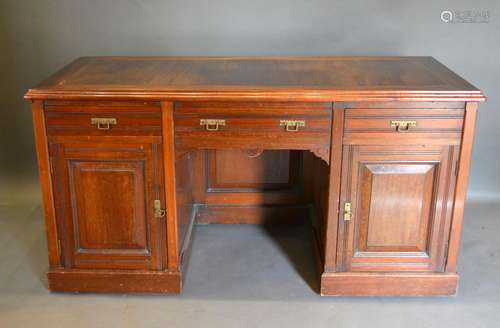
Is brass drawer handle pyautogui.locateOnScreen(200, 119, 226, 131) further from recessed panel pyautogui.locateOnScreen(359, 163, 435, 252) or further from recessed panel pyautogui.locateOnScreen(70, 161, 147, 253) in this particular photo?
recessed panel pyautogui.locateOnScreen(359, 163, 435, 252)

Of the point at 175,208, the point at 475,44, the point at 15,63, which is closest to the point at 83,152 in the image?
the point at 175,208

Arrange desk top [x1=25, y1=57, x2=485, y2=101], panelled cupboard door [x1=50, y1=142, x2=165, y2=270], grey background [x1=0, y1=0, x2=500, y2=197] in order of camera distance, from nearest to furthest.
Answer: desk top [x1=25, y1=57, x2=485, y2=101], panelled cupboard door [x1=50, y1=142, x2=165, y2=270], grey background [x1=0, y1=0, x2=500, y2=197]

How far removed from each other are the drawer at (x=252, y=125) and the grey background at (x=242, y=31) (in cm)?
87

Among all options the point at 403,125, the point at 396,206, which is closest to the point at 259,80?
the point at 403,125

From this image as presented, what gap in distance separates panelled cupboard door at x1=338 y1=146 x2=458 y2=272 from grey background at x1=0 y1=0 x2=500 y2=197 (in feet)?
3.00

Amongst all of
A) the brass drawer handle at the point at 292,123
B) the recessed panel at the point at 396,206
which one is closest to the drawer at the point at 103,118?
the brass drawer handle at the point at 292,123

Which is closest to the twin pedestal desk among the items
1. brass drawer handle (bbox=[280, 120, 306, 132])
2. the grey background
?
brass drawer handle (bbox=[280, 120, 306, 132])

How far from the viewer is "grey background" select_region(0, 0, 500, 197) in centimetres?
284

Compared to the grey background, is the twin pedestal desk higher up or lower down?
lower down

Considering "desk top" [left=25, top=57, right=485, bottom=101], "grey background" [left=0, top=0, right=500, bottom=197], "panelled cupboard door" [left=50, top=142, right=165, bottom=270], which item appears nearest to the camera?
"desk top" [left=25, top=57, right=485, bottom=101]

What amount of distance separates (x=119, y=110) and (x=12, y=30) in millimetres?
1159

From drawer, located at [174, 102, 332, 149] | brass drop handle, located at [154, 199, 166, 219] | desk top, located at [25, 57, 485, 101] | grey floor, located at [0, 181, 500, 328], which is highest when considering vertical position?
desk top, located at [25, 57, 485, 101]

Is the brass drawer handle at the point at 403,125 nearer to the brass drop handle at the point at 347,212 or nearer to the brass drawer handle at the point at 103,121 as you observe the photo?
the brass drop handle at the point at 347,212

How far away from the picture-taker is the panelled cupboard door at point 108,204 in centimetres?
217
